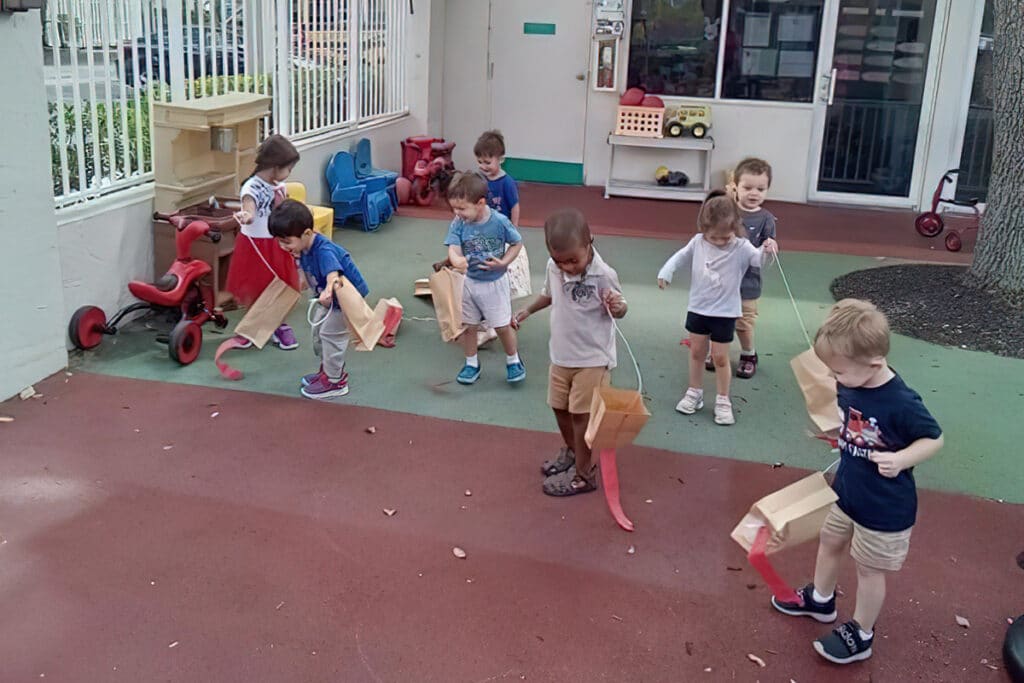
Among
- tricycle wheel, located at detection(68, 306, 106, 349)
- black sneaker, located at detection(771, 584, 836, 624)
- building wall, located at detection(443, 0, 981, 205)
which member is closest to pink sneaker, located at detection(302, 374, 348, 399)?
tricycle wheel, located at detection(68, 306, 106, 349)

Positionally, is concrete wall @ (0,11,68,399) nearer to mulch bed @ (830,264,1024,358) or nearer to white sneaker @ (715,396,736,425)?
white sneaker @ (715,396,736,425)

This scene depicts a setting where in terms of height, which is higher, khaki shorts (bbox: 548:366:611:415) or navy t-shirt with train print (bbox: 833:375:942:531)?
navy t-shirt with train print (bbox: 833:375:942:531)

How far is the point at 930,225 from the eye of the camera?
9.84 metres

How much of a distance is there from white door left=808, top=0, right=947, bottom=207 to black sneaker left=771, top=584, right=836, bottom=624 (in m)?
8.77

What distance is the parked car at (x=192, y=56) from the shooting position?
6508mm

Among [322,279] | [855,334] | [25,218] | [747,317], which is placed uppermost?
[855,334]

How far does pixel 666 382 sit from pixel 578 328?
1800 mm

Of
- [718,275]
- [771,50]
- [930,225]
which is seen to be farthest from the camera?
[771,50]

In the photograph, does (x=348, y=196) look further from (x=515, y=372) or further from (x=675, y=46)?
(x=675, y=46)

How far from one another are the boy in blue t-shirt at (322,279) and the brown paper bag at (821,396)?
2520 mm

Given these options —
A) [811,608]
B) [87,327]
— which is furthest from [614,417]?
[87,327]

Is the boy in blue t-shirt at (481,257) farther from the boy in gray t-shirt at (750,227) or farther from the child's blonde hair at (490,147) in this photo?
the boy in gray t-shirt at (750,227)

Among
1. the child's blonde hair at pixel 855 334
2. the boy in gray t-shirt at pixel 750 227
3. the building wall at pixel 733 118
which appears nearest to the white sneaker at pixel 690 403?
the boy in gray t-shirt at pixel 750 227

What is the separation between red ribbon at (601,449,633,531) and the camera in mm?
4199
